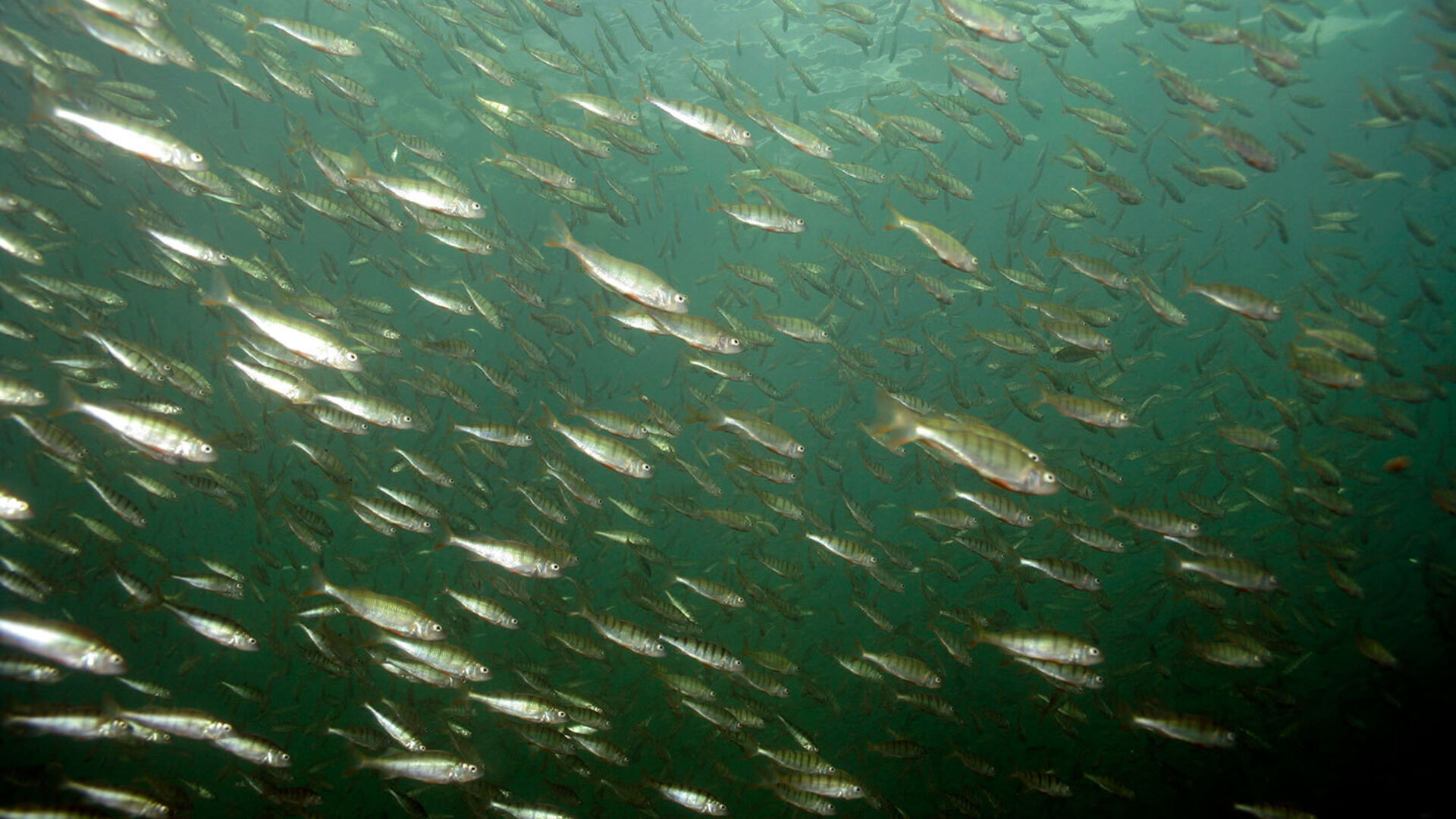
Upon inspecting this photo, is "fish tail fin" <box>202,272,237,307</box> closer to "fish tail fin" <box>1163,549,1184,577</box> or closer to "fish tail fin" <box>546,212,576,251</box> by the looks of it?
"fish tail fin" <box>546,212,576,251</box>

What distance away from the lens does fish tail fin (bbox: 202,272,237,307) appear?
5.46m

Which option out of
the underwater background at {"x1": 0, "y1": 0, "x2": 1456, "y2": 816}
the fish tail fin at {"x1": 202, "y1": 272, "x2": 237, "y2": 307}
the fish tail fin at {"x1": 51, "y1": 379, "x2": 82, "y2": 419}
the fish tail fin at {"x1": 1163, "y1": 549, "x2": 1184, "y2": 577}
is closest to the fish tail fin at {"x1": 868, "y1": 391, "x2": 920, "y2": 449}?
the underwater background at {"x1": 0, "y1": 0, "x2": 1456, "y2": 816}

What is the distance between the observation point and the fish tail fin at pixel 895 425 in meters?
4.26

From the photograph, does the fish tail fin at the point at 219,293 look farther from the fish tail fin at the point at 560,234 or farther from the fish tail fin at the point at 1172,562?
the fish tail fin at the point at 1172,562

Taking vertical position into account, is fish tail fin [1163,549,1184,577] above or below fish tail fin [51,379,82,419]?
below

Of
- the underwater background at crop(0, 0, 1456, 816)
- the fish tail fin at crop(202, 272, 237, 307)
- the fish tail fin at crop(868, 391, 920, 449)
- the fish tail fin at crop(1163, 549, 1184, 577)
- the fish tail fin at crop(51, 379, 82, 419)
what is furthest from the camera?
the fish tail fin at crop(1163, 549, 1184, 577)

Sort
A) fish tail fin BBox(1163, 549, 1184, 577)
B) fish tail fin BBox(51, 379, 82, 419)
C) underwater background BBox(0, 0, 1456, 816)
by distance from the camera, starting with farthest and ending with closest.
→ fish tail fin BBox(1163, 549, 1184, 577) → underwater background BBox(0, 0, 1456, 816) → fish tail fin BBox(51, 379, 82, 419)

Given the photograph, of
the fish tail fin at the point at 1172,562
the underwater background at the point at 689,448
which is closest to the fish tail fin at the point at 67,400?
the underwater background at the point at 689,448

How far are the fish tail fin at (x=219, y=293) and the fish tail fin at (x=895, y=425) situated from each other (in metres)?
5.42

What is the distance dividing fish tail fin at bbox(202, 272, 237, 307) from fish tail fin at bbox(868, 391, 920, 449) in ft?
17.8

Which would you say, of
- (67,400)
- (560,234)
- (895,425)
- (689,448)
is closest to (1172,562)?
(895,425)

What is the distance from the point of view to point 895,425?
431cm

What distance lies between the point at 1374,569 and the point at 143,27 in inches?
1150

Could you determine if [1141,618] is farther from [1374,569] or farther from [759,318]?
[1374,569]
